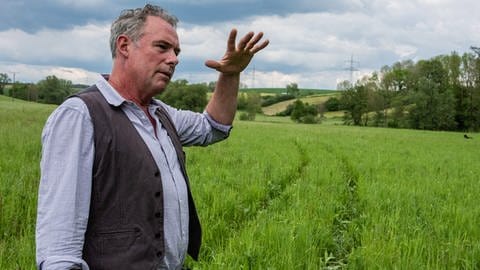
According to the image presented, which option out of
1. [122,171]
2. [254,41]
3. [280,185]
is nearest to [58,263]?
[122,171]

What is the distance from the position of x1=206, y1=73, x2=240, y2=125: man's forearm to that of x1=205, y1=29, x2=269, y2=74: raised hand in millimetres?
63

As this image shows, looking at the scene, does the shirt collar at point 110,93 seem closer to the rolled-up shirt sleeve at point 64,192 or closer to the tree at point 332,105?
the rolled-up shirt sleeve at point 64,192

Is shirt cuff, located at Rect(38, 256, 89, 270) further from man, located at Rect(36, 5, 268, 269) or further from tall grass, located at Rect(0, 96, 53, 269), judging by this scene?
tall grass, located at Rect(0, 96, 53, 269)

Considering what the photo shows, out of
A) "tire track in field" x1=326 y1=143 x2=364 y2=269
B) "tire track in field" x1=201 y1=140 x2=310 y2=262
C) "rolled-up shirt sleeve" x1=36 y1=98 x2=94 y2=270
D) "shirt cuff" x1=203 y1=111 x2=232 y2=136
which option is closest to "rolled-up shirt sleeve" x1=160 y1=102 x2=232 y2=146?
"shirt cuff" x1=203 y1=111 x2=232 y2=136

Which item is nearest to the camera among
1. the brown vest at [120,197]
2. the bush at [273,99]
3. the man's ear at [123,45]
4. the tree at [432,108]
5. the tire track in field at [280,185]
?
the brown vest at [120,197]

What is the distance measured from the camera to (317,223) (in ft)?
18.7

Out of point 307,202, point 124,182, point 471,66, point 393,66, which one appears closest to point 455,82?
point 471,66

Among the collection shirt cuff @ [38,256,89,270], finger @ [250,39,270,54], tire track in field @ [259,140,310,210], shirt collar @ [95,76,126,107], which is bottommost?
tire track in field @ [259,140,310,210]

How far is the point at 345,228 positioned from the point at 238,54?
3.88 metres

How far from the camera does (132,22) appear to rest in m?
2.40

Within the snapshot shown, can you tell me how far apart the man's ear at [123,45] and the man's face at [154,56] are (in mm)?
29

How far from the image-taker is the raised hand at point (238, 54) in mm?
2986

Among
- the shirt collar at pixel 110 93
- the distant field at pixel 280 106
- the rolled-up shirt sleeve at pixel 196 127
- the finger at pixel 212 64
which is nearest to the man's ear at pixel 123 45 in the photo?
the shirt collar at pixel 110 93

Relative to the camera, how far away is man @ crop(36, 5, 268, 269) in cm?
190
